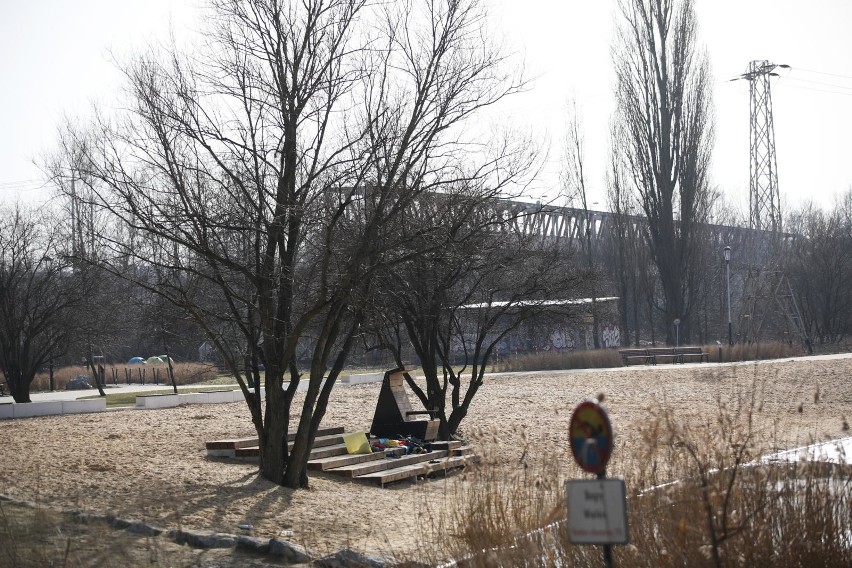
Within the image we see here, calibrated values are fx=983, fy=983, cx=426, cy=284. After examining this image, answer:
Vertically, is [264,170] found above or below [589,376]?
above

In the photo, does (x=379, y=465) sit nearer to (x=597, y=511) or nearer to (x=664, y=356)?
(x=597, y=511)

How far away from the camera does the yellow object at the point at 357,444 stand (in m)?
14.5

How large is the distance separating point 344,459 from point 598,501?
31.8 ft

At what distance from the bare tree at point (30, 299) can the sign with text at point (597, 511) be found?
2342cm

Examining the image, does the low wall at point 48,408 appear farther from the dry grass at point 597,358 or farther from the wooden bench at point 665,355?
the wooden bench at point 665,355

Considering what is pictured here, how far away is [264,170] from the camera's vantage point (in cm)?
1242

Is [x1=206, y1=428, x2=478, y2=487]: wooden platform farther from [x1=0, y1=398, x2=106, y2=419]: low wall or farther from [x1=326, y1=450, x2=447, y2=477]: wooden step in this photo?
[x1=0, y1=398, x2=106, y2=419]: low wall

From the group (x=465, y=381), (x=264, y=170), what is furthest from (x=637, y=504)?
(x=465, y=381)

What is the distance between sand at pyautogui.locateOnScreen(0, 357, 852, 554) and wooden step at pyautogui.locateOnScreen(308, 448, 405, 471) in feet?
0.84

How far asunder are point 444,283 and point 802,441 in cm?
615

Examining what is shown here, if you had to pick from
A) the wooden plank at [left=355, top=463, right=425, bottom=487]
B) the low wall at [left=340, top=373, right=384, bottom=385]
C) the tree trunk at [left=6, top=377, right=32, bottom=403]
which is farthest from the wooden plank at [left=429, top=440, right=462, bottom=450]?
the low wall at [left=340, top=373, right=384, bottom=385]

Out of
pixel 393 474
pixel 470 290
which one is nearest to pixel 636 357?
pixel 470 290

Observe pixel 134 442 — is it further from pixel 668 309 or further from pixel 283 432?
pixel 668 309

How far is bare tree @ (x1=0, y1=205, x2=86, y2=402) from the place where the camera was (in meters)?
26.0
